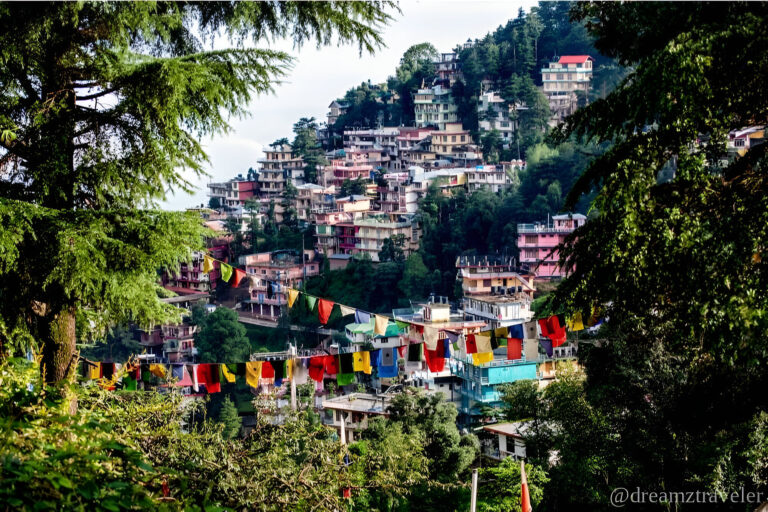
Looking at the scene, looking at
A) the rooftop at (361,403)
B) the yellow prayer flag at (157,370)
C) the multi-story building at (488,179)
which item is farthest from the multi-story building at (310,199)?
the yellow prayer flag at (157,370)

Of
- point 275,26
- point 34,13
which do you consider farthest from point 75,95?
point 275,26

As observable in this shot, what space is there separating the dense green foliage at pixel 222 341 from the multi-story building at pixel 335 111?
30491mm

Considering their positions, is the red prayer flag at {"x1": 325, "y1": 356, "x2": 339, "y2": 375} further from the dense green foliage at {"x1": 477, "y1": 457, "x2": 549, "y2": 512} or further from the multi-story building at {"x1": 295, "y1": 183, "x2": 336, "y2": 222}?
the multi-story building at {"x1": 295, "y1": 183, "x2": 336, "y2": 222}

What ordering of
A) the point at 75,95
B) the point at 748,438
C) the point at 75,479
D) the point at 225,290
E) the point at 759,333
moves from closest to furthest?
1. the point at 75,479
2. the point at 759,333
3. the point at 75,95
4. the point at 748,438
5. the point at 225,290

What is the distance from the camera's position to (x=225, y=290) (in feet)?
148

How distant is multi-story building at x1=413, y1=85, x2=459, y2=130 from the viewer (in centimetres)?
5456

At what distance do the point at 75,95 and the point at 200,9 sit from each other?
807mm

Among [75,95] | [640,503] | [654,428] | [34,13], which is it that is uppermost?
[34,13]

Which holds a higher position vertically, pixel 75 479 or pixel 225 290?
pixel 75 479

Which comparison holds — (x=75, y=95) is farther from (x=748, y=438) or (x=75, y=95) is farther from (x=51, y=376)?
(x=748, y=438)

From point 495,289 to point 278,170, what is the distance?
25.5m

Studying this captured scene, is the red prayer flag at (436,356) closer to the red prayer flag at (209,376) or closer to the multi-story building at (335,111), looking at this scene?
the red prayer flag at (209,376)

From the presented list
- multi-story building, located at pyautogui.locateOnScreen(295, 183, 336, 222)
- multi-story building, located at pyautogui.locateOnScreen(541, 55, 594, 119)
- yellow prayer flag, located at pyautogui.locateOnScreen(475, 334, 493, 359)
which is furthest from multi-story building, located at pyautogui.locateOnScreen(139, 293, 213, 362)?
yellow prayer flag, located at pyautogui.locateOnScreen(475, 334, 493, 359)

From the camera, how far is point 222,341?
3541 cm
